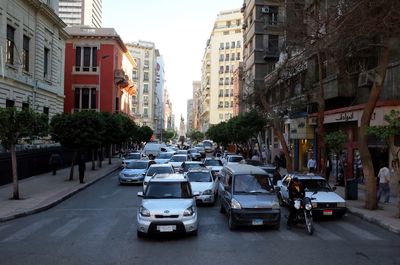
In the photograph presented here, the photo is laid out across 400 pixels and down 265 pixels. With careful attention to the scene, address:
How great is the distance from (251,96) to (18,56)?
18.0 m

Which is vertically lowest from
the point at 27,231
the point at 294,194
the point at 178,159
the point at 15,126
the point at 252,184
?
the point at 27,231

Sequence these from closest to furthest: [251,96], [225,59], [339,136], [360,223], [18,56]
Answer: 1. [360,223]
2. [339,136]
3. [18,56]
4. [251,96]
5. [225,59]

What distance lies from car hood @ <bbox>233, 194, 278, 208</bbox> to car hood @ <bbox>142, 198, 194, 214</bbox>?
1668mm

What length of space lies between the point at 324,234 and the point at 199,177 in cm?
821

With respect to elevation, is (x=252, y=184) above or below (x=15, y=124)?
below

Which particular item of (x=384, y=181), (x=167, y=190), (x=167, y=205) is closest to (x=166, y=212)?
(x=167, y=205)

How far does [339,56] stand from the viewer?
22.9 m

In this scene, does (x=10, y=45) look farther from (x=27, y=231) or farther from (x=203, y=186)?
(x=27, y=231)

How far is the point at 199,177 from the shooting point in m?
21.2

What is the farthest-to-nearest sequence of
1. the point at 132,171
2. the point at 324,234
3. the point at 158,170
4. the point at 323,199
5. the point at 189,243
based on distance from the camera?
1. the point at 132,171
2. the point at 158,170
3. the point at 323,199
4. the point at 324,234
5. the point at 189,243

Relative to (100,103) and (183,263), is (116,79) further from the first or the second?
(183,263)

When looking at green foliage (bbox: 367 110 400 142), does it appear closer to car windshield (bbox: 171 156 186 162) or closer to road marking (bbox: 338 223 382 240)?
road marking (bbox: 338 223 382 240)

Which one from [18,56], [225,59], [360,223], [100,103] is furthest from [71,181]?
[225,59]

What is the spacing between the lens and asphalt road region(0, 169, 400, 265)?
1052 centimetres
